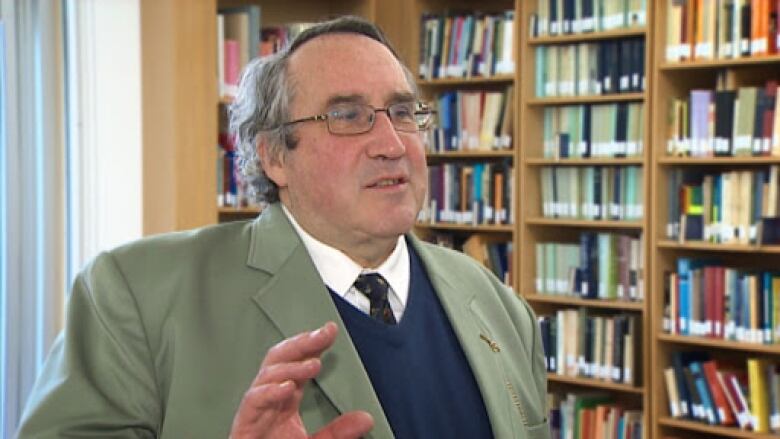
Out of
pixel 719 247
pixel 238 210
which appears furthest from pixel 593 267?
pixel 238 210

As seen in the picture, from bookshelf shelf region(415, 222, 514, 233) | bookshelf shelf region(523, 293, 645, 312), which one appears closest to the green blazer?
bookshelf shelf region(523, 293, 645, 312)

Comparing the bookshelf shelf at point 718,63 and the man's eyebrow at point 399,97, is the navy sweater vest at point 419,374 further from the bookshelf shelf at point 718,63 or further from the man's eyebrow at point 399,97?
the bookshelf shelf at point 718,63

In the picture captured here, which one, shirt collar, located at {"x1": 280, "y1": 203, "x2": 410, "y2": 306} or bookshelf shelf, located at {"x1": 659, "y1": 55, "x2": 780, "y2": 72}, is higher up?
bookshelf shelf, located at {"x1": 659, "y1": 55, "x2": 780, "y2": 72}

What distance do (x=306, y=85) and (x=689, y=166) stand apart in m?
3.41

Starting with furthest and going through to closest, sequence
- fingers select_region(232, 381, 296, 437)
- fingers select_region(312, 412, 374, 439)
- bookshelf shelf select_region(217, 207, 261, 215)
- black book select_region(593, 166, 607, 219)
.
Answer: black book select_region(593, 166, 607, 219), bookshelf shelf select_region(217, 207, 261, 215), fingers select_region(312, 412, 374, 439), fingers select_region(232, 381, 296, 437)

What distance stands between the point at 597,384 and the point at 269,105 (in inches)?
137

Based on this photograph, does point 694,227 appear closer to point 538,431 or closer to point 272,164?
point 538,431

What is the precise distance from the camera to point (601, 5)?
4906mm

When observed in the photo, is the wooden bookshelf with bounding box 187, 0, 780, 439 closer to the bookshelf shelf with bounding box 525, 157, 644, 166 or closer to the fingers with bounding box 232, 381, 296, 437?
the bookshelf shelf with bounding box 525, 157, 644, 166

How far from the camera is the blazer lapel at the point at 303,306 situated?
5.04 feet

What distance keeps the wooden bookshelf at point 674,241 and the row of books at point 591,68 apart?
0.12 meters

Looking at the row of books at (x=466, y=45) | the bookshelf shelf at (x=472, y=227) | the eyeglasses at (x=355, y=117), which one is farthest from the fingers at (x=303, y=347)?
the row of books at (x=466, y=45)

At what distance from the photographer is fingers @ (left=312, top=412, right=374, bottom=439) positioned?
1.38 metres

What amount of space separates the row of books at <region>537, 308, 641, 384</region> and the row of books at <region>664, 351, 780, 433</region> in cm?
20
